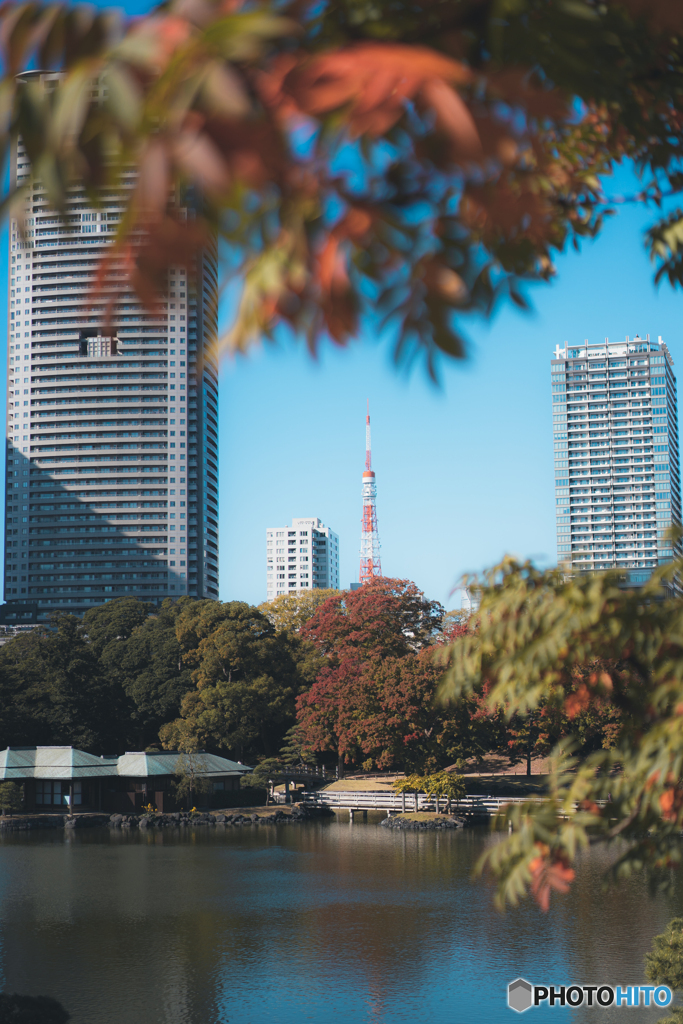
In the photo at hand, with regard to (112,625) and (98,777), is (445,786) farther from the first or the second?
(112,625)

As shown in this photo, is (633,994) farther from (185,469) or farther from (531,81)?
(185,469)

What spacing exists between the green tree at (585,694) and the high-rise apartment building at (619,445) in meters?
85.8

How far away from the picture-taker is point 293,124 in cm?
95

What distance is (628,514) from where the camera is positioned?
87438 mm

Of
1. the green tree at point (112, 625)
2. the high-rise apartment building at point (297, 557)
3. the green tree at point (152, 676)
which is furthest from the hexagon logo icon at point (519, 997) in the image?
Answer: the high-rise apartment building at point (297, 557)

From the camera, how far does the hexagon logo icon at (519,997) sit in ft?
38.1

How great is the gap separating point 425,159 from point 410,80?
8.6 inches

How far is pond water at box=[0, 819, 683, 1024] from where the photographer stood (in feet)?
38.6

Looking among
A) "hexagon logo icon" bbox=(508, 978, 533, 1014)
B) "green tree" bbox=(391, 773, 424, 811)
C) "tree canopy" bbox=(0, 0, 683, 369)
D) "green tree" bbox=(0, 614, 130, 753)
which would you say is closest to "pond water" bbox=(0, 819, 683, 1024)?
"hexagon logo icon" bbox=(508, 978, 533, 1014)

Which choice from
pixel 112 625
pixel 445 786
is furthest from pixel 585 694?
pixel 112 625

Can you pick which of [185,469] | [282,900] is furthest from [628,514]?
[282,900]

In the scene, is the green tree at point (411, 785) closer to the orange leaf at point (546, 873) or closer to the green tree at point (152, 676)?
the green tree at point (152, 676)

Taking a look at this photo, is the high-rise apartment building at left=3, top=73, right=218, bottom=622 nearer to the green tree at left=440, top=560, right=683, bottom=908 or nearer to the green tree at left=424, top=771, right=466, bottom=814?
the green tree at left=424, top=771, right=466, bottom=814

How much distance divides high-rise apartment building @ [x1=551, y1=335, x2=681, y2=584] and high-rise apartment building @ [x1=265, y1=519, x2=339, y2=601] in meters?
41.0
